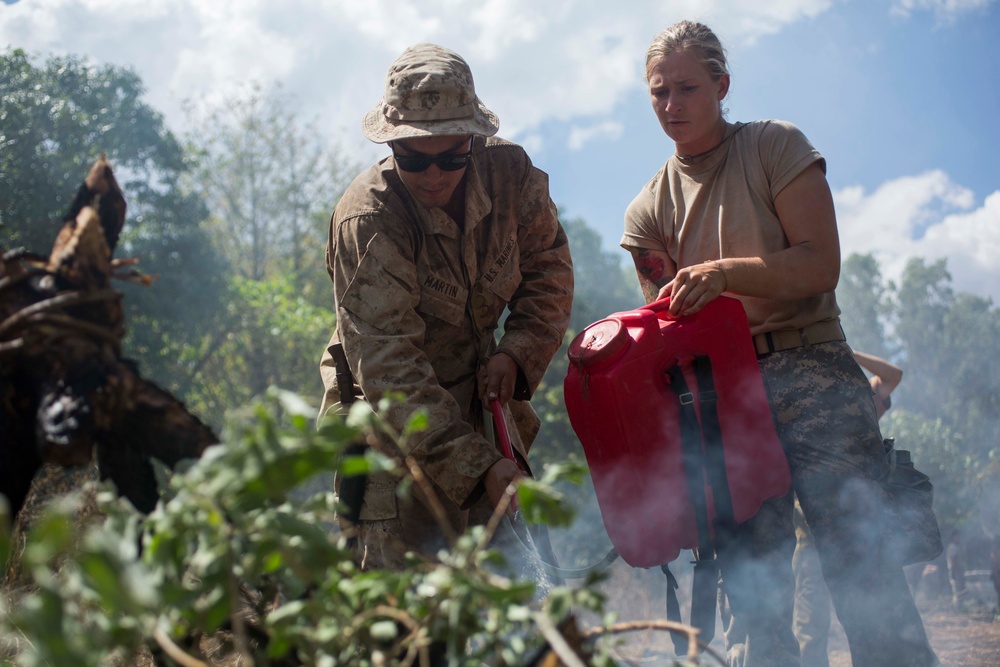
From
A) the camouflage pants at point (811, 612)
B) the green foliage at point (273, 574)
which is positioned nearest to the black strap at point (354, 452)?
the green foliage at point (273, 574)

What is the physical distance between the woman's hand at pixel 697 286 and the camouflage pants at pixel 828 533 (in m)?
0.40

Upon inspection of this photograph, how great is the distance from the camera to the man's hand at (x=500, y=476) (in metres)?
2.81

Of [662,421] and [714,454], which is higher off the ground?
[662,421]

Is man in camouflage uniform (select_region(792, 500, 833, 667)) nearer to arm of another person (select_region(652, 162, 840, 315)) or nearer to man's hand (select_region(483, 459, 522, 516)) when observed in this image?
arm of another person (select_region(652, 162, 840, 315))

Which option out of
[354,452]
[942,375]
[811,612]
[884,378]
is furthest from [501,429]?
[942,375]

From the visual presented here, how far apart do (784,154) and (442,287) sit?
4.37ft

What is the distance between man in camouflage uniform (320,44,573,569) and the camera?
2893 millimetres

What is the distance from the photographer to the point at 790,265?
9.67 feet

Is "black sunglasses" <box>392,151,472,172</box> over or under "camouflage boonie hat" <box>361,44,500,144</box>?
under

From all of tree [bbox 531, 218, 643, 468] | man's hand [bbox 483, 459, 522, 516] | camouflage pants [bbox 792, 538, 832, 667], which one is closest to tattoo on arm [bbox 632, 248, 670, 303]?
man's hand [bbox 483, 459, 522, 516]

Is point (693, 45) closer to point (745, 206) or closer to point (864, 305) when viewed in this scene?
point (745, 206)

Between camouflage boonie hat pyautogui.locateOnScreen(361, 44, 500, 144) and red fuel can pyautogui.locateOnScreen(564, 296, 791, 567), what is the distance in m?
0.86

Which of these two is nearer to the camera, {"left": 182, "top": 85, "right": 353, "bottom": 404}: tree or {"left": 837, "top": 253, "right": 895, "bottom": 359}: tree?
{"left": 182, "top": 85, "right": 353, "bottom": 404}: tree

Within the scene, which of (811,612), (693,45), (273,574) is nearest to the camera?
(273,574)
